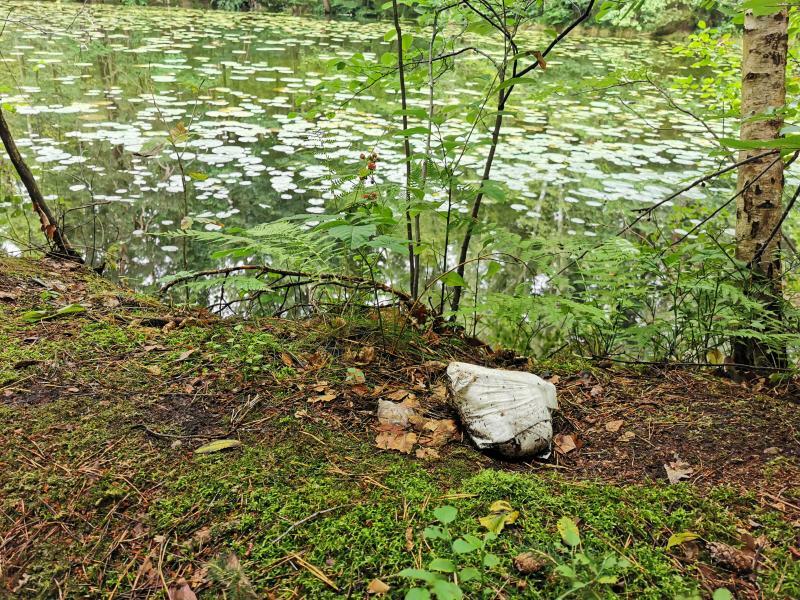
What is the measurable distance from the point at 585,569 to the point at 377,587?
37 centimetres

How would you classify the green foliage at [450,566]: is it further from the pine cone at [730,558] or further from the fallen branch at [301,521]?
the pine cone at [730,558]

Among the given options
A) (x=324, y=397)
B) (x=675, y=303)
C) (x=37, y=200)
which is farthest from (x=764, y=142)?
(x=37, y=200)

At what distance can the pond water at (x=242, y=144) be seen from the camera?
388 cm

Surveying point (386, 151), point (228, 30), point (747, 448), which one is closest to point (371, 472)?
point (747, 448)

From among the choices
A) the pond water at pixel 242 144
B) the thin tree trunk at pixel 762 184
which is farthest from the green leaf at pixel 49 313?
the thin tree trunk at pixel 762 184

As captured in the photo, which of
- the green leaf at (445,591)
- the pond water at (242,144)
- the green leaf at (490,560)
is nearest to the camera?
the green leaf at (445,591)

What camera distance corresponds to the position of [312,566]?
921 mm

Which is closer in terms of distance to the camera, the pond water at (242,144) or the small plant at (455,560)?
the small plant at (455,560)

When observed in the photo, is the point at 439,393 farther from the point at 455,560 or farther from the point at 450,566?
the point at 450,566

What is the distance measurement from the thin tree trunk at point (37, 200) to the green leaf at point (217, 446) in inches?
77.4

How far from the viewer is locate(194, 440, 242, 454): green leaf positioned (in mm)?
1179

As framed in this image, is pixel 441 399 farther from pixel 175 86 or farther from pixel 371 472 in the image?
pixel 175 86

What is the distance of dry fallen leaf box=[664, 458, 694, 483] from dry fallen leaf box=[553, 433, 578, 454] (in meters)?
0.23

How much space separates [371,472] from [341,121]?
582cm
